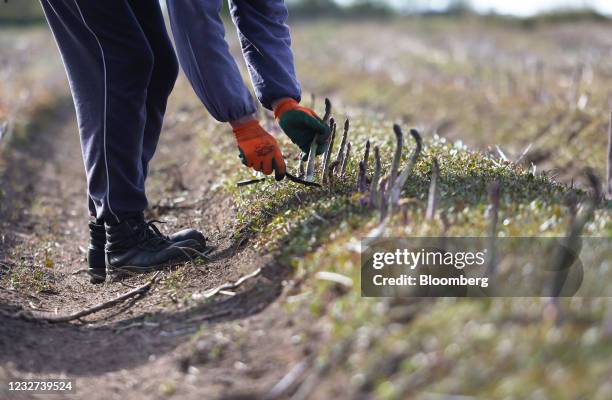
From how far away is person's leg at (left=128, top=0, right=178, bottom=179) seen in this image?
3.90 metres

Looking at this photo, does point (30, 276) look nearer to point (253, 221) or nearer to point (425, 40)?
point (253, 221)

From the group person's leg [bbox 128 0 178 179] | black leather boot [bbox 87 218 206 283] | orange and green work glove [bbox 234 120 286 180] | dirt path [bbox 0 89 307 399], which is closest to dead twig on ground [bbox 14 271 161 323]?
dirt path [bbox 0 89 307 399]

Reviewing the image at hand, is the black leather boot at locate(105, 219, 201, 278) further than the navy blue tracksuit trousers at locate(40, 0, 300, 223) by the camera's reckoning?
Yes

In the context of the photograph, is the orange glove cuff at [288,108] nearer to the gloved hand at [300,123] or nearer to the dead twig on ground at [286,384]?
the gloved hand at [300,123]

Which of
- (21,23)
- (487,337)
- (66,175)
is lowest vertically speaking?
(66,175)

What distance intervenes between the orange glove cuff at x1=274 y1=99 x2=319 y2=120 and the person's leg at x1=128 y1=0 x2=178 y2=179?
0.70 m

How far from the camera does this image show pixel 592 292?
2330 mm

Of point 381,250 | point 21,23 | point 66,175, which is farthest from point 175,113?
point 21,23

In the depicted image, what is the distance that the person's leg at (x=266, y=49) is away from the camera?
376 cm

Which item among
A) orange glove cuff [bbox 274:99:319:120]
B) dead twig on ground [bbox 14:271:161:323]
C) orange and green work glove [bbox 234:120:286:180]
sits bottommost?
dead twig on ground [bbox 14:271:161:323]

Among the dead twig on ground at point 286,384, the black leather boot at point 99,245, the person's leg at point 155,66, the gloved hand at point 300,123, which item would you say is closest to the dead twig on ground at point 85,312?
the black leather boot at point 99,245

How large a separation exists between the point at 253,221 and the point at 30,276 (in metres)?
1.31

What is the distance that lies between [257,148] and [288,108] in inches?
11.1

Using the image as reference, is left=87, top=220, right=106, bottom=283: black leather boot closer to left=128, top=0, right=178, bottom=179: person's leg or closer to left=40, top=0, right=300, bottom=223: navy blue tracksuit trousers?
left=40, top=0, right=300, bottom=223: navy blue tracksuit trousers
